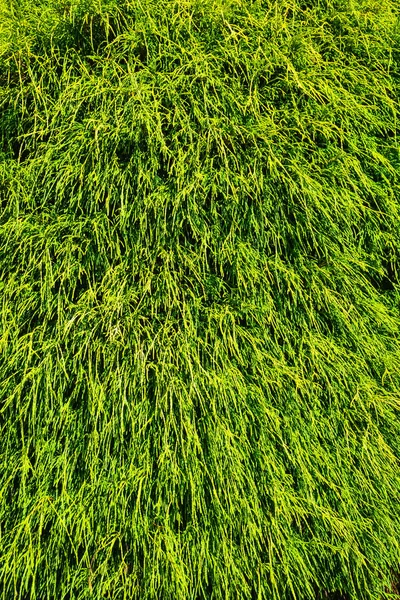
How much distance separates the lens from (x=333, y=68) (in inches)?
69.3

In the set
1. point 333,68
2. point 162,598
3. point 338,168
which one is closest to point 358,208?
point 338,168

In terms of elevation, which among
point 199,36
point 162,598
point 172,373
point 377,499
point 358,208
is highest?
point 199,36

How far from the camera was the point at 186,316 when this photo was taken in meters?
1.60

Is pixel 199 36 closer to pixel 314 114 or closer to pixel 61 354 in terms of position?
pixel 314 114

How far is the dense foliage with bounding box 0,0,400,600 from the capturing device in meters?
1.54

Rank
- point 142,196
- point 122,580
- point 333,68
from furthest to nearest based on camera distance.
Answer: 1. point 333,68
2. point 142,196
3. point 122,580

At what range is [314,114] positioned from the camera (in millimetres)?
1708

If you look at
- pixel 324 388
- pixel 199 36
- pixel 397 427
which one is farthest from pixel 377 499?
pixel 199 36

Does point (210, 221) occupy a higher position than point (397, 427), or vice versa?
point (210, 221)

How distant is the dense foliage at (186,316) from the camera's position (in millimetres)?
1535

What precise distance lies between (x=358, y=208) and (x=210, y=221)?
0.50 metres

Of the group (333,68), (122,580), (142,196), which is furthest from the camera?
(333,68)

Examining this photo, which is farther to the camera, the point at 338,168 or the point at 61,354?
the point at 338,168

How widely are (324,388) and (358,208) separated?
580 millimetres
